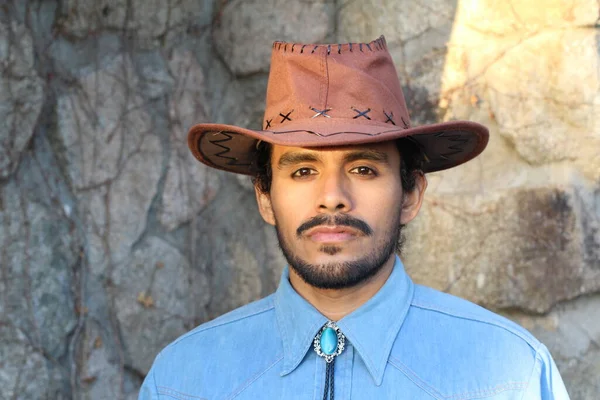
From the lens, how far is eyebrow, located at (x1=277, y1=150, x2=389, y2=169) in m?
1.89

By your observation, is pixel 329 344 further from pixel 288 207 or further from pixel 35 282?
pixel 35 282

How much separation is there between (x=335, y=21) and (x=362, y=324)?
1.37 m

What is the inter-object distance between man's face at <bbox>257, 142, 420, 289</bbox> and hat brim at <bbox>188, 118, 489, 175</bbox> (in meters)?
0.06

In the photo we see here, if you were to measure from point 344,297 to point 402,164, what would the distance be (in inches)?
14.1

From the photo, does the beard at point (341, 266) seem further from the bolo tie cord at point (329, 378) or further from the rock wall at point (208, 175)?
the rock wall at point (208, 175)

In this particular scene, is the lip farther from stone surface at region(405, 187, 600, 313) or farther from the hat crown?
stone surface at region(405, 187, 600, 313)

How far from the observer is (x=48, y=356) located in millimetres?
2629

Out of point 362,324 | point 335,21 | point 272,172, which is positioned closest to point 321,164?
point 272,172

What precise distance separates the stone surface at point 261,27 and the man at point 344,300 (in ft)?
3.05

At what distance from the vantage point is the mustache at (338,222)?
71.8 inches

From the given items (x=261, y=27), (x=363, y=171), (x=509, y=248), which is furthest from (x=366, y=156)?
(x=261, y=27)

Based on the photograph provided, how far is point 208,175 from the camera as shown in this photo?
3.01 meters

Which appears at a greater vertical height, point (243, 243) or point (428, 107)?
point (428, 107)

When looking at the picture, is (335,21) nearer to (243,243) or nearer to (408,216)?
(243,243)
